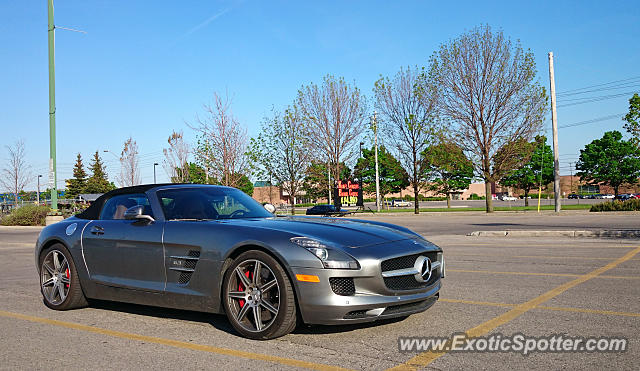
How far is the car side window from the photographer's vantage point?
6.14 m

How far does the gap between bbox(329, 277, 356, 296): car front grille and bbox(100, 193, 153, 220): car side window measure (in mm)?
2546

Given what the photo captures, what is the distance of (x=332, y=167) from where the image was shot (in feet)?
148

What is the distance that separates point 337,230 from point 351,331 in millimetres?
896

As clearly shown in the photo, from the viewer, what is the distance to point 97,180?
296 feet

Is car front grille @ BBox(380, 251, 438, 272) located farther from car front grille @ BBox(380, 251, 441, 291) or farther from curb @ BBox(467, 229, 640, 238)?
curb @ BBox(467, 229, 640, 238)

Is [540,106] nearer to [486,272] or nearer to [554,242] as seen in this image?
[554,242]

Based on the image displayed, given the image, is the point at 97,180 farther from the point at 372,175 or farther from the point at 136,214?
the point at 136,214

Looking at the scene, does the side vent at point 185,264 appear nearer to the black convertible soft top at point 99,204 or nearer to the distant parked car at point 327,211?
the black convertible soft top at point 99,204

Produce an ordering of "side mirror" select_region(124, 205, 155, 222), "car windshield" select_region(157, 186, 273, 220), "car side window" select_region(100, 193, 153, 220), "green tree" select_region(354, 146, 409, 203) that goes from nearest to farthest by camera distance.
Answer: "side mirror" select_region(124, 205, 155, 222) → "car windshield" select_region(157, 186, 273, 220) → "car side window" select_region(100, 193, 153, 220) → "green tree" select_region(354, 146, 409, 203)

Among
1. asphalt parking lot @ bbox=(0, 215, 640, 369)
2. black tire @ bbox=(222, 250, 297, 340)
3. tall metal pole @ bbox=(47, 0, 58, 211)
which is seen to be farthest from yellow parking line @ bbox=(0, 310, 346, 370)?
tall metal pole @ bbox=(47, 0, 58, 211)

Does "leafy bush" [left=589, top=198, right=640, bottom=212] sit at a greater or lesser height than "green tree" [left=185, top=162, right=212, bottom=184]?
lesser

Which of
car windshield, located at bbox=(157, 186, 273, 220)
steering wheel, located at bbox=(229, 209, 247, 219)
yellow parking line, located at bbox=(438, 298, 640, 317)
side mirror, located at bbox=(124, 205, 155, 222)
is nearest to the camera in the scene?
yellow parking line, located at bbox=(438, 298, 640, 317)

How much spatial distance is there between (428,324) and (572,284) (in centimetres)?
318

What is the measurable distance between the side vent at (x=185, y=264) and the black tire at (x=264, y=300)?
0.40 m
